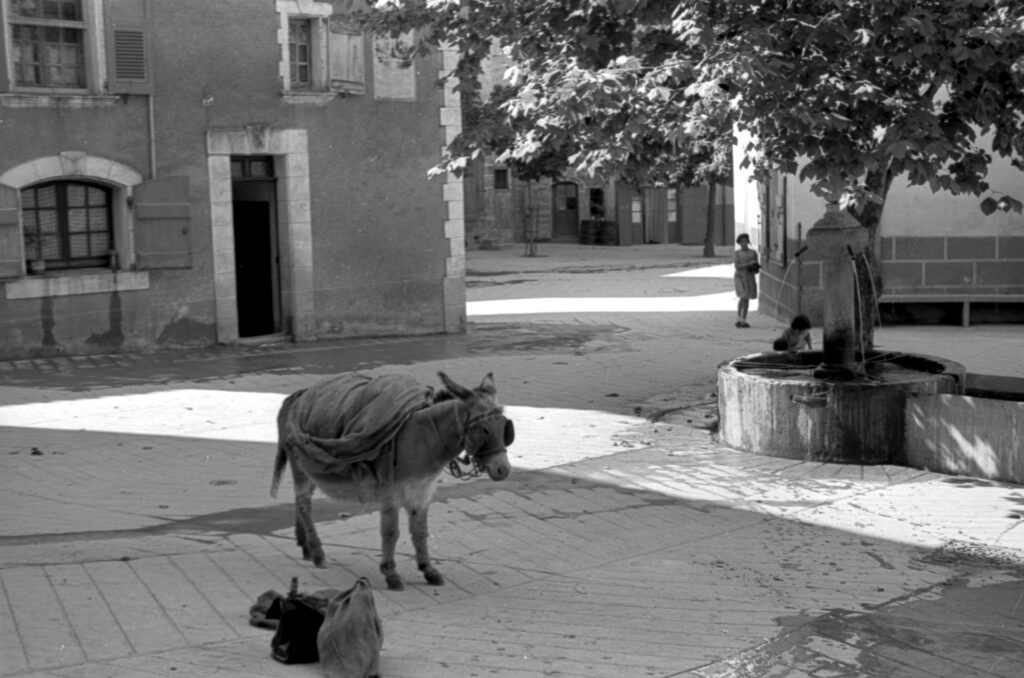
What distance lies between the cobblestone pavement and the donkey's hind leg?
0.33 feet

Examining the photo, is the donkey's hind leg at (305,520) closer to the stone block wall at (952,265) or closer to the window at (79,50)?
the window at (79,50)

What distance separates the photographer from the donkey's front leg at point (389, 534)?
24.7 ft

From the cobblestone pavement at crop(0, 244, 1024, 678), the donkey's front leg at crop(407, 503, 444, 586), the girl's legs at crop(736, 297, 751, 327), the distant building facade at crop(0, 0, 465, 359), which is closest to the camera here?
the cobblestone pavement at crop(0, 244, 1024, 678)

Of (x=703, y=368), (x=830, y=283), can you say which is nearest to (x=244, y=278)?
(x=703, y=368)

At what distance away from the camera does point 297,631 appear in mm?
6434

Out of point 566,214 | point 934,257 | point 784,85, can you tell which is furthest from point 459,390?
point 566,214

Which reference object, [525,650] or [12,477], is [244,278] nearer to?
[12,477]

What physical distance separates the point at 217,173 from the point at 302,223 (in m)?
1.50

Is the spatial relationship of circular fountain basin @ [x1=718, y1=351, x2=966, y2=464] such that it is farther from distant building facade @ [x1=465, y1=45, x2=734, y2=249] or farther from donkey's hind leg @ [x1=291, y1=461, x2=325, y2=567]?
distant building facade @ [x1=465, y1=45, x2=734, y2=249]

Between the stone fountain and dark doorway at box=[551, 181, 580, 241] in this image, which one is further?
dark doorway at box=[551, 181, 580, 241]

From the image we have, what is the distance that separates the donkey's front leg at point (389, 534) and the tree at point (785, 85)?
4724mm

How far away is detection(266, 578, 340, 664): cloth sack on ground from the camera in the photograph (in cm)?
641

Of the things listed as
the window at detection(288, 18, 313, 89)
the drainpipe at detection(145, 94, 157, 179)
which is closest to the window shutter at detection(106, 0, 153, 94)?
the drainpipe at detection(145, 94, 157, 179)

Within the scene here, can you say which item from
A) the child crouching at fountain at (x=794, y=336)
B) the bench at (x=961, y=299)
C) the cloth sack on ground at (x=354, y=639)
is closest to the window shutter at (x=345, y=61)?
the child crouching at fountain at (x=794, y=336)
